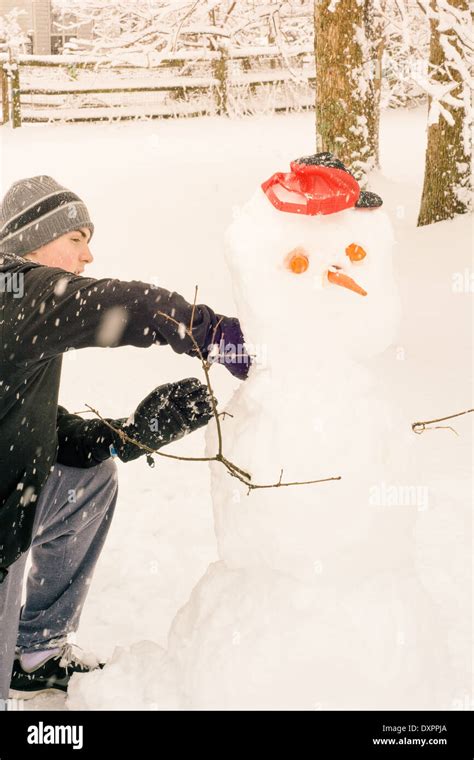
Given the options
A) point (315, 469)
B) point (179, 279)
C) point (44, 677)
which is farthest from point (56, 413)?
point (179, 279)

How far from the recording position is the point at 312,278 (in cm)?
199

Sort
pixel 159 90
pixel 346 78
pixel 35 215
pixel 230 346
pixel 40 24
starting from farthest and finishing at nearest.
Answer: pixel 40 24, pixel 159 90, pixel 346 78, pixel 35 215, pixel 230 346

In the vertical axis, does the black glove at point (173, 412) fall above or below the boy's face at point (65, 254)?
below

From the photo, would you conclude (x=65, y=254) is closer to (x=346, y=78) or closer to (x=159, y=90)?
(x=346, y=78)

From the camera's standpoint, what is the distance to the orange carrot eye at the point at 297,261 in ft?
6.37

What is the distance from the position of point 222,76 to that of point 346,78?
8665mm

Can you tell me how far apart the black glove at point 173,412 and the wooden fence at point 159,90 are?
12868 mm

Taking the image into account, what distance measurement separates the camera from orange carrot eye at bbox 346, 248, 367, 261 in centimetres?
199

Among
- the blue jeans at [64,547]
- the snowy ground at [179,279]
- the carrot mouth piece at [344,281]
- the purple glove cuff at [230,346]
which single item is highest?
the carrot mouth piece at [344,281]

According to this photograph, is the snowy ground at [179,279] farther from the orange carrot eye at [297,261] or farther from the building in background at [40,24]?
the building in background at [40,24]

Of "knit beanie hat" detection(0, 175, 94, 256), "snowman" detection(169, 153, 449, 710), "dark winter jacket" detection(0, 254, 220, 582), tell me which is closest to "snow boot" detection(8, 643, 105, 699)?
"dark winter jacket" detection(0, 254, 220, 582)

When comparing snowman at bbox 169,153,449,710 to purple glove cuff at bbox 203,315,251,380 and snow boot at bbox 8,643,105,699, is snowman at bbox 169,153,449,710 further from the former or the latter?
snow boot at bbox 8,643,105,699

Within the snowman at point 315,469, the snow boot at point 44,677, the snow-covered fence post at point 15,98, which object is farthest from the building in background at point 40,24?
the snowman at point 315,469

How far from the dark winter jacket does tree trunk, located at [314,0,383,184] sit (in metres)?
4.52
